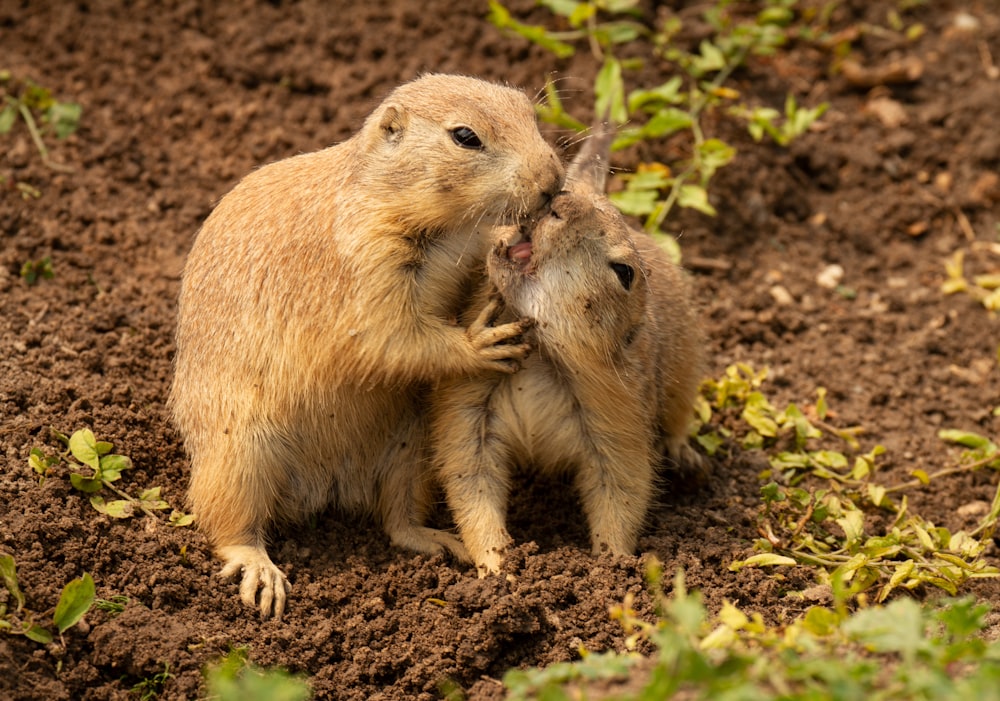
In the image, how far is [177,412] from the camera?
20.9ft

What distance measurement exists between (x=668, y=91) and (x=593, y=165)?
2029 millimetres

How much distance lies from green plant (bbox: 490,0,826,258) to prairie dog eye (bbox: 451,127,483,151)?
1972 mm

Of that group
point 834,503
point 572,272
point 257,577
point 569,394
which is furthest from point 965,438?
point 257,577

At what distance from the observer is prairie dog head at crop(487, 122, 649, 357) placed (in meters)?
5.58

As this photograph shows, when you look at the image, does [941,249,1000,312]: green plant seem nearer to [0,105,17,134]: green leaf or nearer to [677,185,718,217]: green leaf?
[677,185,718,217]: green leaf

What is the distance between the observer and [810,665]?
3.38m

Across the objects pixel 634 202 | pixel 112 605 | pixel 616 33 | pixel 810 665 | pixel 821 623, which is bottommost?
pixel 112 605

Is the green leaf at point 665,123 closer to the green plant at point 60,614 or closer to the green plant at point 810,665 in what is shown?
the green plant at point 810,665

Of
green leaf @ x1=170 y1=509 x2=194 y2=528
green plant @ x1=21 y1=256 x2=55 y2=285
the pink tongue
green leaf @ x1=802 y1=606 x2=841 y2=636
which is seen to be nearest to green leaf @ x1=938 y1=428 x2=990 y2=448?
the pink tongue

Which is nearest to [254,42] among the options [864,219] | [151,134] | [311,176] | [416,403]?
[151,134]

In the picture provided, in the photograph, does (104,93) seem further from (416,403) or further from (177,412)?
(416,403)

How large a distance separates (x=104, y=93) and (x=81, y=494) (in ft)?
12.9

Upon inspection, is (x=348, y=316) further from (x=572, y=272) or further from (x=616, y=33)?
(x=616, y=33)

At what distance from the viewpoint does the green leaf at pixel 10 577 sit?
499 centimetres
